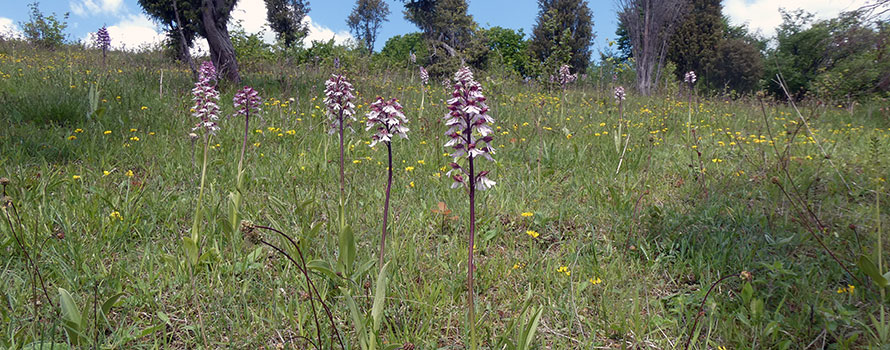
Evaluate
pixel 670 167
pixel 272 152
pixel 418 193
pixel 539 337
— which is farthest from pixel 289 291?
pixel 670 167

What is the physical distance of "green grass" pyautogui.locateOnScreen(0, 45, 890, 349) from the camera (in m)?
1.70

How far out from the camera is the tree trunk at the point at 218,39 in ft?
25.0

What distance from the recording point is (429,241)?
2.42 m

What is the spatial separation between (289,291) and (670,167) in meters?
3.41

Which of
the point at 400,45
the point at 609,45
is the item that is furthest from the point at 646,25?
the point at 400,45

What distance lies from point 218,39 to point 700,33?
3823cm

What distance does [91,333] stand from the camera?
1.57m

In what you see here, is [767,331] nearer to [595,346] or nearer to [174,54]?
[595,346]

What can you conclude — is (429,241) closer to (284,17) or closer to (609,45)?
(609,45)

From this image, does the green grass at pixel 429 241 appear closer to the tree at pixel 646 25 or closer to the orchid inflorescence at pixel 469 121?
the orchid inflorescence at pixel 469 121

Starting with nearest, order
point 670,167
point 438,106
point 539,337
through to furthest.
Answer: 1. point 539,337
2. point 670,167
3. point 438,106

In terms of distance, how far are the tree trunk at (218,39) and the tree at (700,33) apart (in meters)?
35.7

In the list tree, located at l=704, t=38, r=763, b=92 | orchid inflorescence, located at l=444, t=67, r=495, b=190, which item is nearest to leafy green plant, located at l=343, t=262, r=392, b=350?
orchid inflorescence, located at l=444, t=67, r=495, b=190

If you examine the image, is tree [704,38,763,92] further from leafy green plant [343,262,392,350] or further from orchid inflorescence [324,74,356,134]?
leafy green plant [343,262,392,350]
